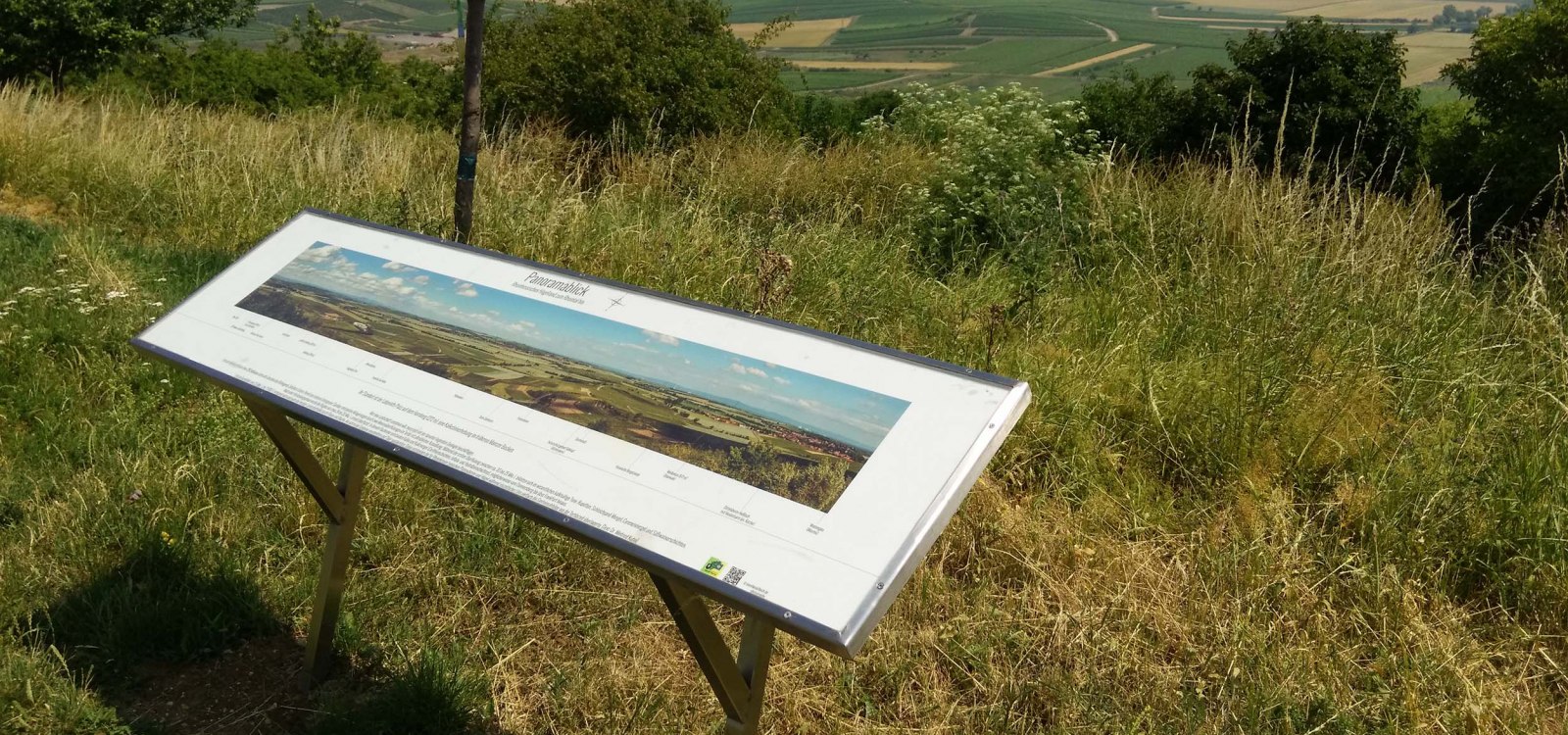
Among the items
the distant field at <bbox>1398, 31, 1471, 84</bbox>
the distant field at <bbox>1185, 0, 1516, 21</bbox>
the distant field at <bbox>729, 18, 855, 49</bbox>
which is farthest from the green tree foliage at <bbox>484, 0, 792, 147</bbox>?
the distant field at <bbox>729, 18, 855, 49</bbox>

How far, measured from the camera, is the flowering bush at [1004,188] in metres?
5.21

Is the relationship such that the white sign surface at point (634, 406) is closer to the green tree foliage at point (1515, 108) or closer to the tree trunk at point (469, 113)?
the tree trunk at point (469, 113)

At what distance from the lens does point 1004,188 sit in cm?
564

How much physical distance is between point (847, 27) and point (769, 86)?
57160 millimetres

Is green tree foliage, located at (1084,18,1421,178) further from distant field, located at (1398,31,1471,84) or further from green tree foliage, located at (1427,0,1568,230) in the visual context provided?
distant field, located at (1398,31,1471,84)

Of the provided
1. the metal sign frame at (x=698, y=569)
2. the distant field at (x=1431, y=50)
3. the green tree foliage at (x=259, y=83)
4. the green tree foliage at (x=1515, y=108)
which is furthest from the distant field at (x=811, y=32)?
the metal sign frame at (x=698, y=569)

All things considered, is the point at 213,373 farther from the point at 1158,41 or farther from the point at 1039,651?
the point at 1158,41

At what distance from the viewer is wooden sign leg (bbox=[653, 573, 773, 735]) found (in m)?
1.75

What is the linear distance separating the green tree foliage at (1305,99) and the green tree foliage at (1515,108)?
1.67ft

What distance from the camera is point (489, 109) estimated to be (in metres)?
8.92

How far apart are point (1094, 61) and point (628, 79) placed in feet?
101

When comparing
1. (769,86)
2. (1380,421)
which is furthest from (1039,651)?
(769,86)

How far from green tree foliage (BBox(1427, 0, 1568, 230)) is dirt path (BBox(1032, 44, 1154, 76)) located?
26759 mm

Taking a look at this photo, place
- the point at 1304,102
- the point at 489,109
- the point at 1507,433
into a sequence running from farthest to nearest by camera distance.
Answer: the point at 489,109 → the point at 1304,102 → the point at 1507,433
